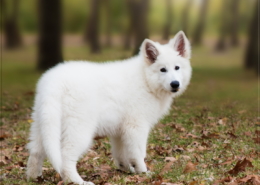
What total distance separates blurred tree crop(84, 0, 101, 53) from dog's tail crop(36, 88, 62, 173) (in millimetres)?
11280

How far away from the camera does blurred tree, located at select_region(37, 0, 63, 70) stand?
554 inches

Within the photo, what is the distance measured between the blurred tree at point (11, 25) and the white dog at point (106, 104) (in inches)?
441

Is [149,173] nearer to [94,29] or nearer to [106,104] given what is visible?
[106,104]

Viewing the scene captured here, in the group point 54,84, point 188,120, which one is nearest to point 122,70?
point 54,84

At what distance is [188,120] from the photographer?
887cm

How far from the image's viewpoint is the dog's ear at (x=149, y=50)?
5431 mm

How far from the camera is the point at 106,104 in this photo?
197 inches

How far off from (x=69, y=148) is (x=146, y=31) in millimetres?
11279

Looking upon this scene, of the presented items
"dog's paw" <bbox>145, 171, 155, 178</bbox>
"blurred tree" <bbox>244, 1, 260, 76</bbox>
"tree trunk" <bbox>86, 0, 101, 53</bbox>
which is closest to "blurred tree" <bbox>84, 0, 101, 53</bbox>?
"tree trunk" <bbox>86, 0, 101, 53</bbox>

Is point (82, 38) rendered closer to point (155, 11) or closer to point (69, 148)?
point (155, 11)

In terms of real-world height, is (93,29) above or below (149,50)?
below

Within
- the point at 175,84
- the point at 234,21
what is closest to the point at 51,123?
the point at 175,84

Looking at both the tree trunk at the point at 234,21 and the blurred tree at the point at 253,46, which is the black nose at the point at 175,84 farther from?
the tree trunk at the point at 234,21

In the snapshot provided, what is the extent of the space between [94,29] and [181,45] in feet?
36.4
